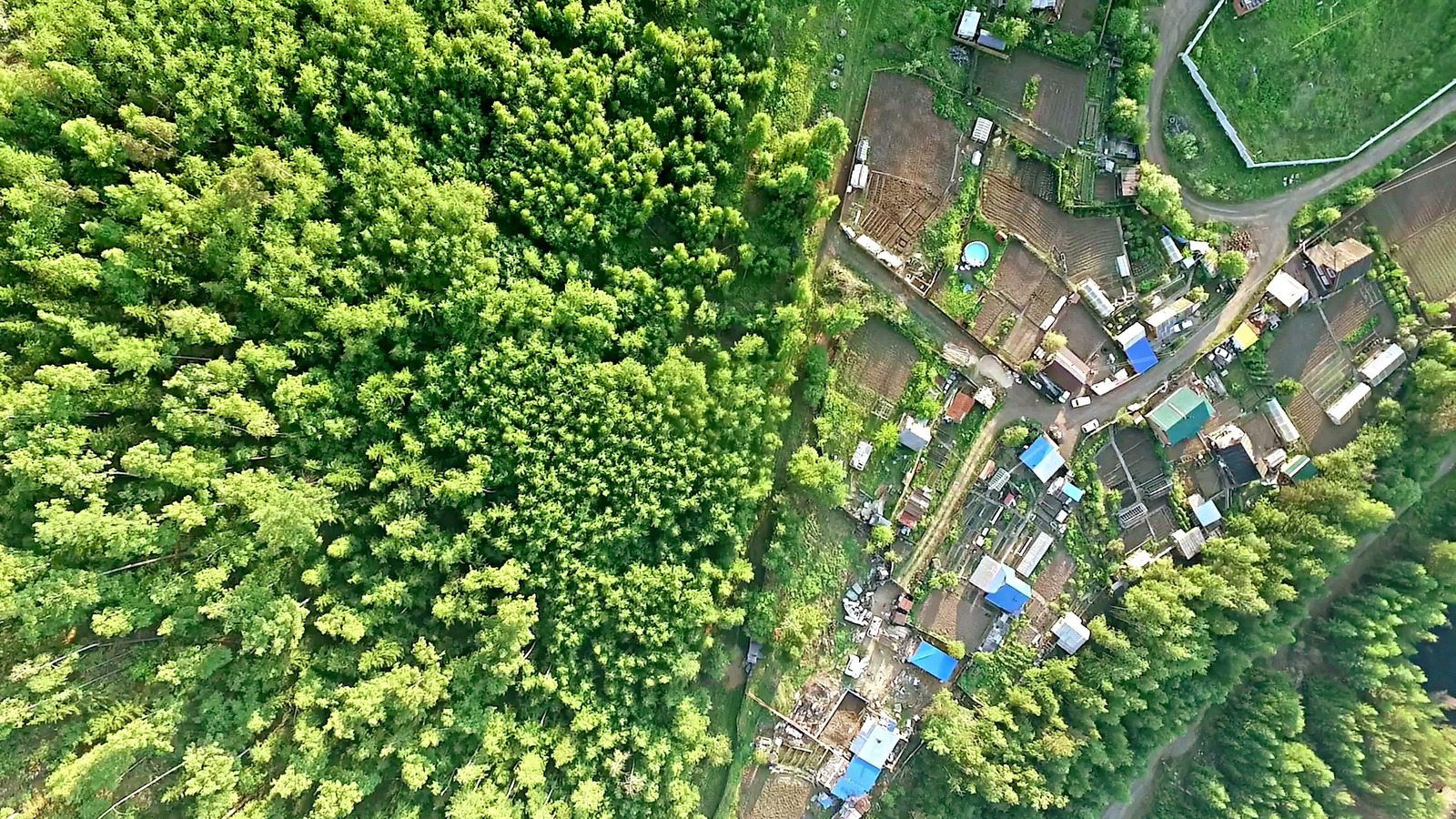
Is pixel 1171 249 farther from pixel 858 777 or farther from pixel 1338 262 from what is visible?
pixel 858 777

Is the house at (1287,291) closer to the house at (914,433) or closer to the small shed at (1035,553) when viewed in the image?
the small shed at (1035,553)

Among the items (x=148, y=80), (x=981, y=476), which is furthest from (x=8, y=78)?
(x=981, y=476)

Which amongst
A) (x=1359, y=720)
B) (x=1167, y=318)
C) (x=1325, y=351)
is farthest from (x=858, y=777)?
(x=1325, y=351)

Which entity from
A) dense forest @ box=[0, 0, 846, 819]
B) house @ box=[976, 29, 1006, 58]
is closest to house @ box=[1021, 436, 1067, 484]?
dense forest @ box=[0, 0, 846, 819]

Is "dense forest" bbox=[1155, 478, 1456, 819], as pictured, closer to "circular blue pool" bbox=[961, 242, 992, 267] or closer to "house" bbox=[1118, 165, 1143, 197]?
"house" bbox=[1118, 165, 1143, 197]

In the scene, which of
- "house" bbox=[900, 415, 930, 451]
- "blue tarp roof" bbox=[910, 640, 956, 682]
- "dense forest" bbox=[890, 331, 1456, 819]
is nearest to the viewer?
"dense forest" bbox=[890, 331, 1456, 819]

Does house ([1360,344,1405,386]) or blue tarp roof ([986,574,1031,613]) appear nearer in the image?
house ([1360,344,1405,386])

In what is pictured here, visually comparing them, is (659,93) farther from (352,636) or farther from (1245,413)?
(1245,413)

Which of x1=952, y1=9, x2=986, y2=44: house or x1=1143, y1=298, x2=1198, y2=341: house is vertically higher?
x1=952, y1=9, x2=986, y2=44: house
